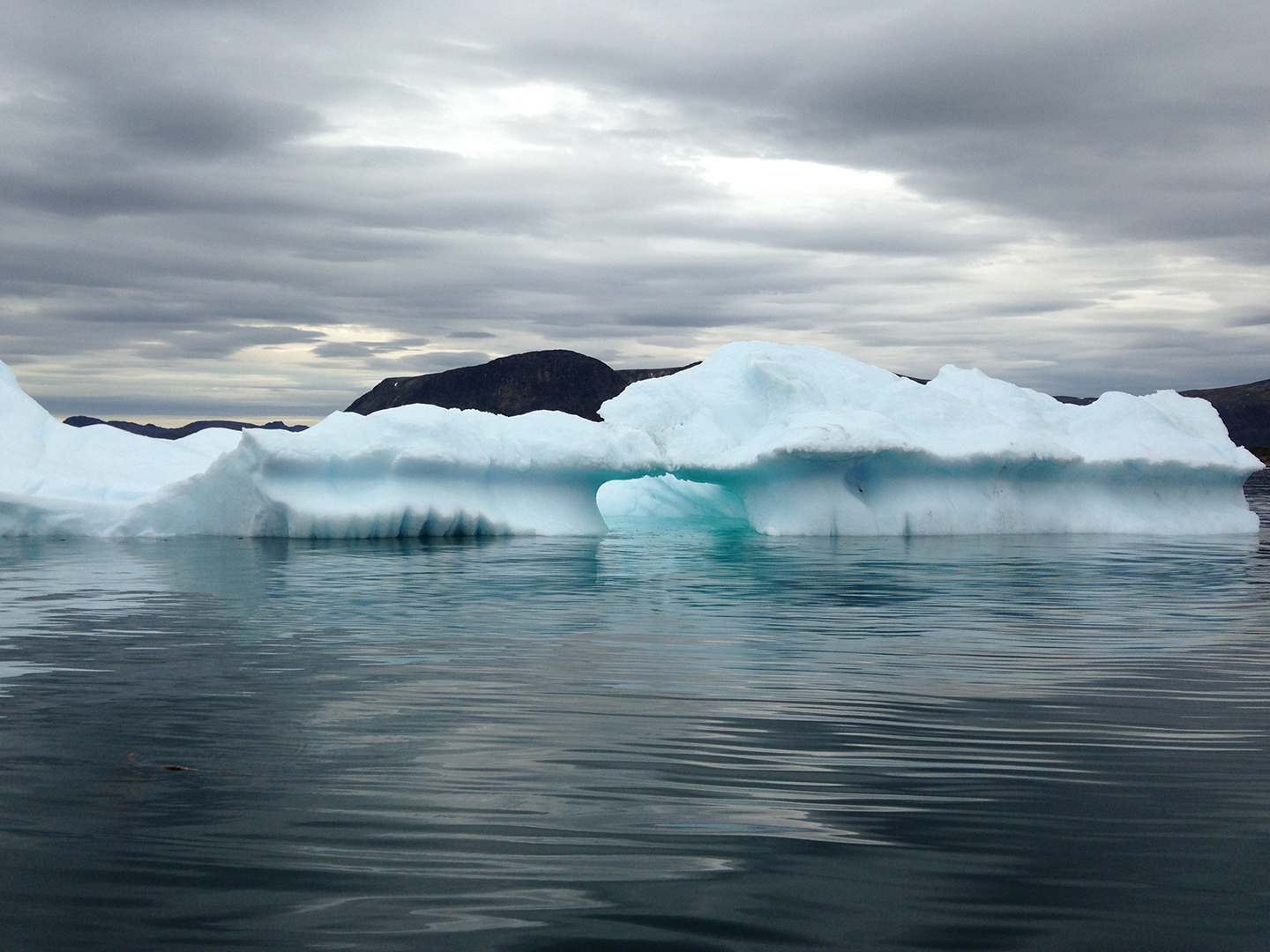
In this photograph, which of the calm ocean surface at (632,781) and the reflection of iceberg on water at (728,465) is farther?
the reflection of iceberg on water at (728,465)

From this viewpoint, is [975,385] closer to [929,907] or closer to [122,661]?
[122,661]

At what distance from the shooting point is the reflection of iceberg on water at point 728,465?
1964 centimetres

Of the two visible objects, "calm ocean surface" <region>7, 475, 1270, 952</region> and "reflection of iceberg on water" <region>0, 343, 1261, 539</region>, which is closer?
"calm ocean surface" <region>7, 475, 1270, 952</region>

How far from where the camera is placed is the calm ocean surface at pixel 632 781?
112 inches

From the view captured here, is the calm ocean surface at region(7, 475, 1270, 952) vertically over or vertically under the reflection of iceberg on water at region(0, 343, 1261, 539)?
under

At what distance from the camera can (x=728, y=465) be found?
824 inches

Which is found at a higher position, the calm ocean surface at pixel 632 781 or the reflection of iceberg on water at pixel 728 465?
the reflection of iceberg on water at pixel 728 465

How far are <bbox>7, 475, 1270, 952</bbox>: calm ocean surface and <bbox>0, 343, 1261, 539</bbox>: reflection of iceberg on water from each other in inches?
413

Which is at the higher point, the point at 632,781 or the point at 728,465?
the point at 728,465

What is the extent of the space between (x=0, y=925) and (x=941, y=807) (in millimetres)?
2833

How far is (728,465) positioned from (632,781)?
671 inches

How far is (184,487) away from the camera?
19938 mm

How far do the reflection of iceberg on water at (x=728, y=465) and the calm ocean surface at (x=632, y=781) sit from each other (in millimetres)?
10486

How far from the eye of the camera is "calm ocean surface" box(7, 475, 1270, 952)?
286 centimetres
